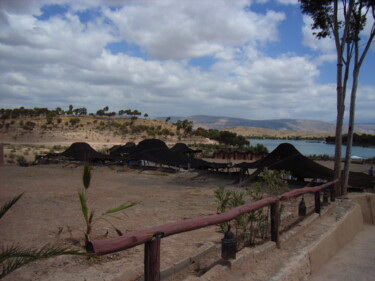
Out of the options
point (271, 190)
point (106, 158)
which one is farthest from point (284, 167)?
point (106, 158)

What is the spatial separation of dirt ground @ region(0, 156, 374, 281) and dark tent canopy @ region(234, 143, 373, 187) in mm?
1593

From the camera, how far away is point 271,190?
5.59m

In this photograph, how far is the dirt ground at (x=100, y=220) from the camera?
3.93 m

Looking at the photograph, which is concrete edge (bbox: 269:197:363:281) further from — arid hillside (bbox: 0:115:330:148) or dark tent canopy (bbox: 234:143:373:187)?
arid hillside (bbox: 0:115:330:148)

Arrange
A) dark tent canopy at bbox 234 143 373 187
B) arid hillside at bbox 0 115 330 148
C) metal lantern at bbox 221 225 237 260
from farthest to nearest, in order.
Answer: arid hillside at bbox 0 115 330 148 → dark tent canopy at bbox 234 143 373 187 → metal lantern at bbox 221 225 237 260

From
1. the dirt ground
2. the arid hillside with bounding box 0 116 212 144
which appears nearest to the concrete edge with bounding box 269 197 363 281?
the dirt ground

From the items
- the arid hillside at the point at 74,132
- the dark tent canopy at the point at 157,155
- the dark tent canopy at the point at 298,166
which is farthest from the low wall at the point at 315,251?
the arid hillside at the point at 74,132

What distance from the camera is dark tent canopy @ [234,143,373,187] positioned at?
1124 cm

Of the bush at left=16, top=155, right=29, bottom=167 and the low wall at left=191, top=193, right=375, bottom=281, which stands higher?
the low wall at left=191, top=193, right=375, bottom=281

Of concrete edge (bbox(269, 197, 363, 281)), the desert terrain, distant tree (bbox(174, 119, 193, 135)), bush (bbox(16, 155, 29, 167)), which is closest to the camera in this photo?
the desert terrain

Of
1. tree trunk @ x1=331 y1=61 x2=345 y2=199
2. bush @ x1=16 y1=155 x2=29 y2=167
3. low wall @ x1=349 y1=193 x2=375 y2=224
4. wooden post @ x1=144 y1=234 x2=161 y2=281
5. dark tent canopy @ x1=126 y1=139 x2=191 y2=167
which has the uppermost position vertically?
tree trunk @ x1=331 y1=61 x2=345 y2=199

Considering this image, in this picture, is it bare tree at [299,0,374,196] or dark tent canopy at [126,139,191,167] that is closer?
bare tree at [299,0,374,196]

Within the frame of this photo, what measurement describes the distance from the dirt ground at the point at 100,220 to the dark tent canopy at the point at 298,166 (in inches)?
62.7

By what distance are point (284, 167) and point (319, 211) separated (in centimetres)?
485
